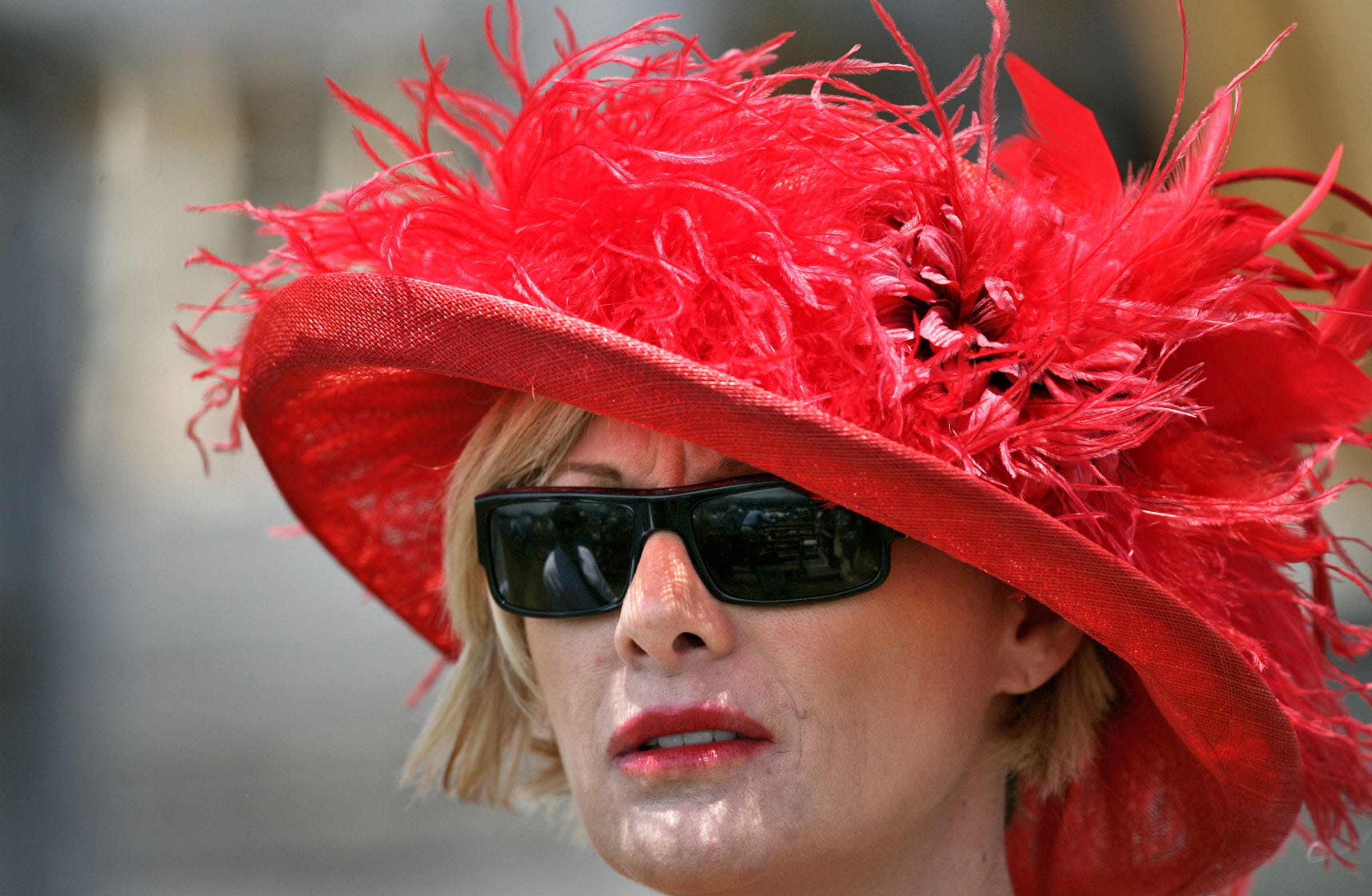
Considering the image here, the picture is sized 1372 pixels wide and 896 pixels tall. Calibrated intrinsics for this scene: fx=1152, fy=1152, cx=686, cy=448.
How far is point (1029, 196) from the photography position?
1.35 metres

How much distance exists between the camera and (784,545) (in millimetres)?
1309

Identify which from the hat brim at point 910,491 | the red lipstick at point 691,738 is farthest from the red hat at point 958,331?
the red lipstick at point 691,738

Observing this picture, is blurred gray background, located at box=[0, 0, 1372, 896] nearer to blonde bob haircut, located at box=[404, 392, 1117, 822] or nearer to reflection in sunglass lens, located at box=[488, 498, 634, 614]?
blonde bob haircut, located at box=[404, 392, 1117, 822]

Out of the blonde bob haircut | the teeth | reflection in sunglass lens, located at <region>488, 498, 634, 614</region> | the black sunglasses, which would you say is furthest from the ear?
reflection in sunglass lens, located at <region>488, 498, 634, 614</region>

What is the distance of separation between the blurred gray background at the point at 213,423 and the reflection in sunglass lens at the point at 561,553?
1.93 m

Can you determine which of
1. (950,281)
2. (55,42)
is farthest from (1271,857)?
(55,42)

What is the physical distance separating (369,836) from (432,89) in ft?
10.9

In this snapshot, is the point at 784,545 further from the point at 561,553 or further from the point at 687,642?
the point at 561,553

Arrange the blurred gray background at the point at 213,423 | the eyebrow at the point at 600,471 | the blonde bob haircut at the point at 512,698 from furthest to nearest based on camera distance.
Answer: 1. the blurred gray background at the point at 213,423
2. the blonde bob haircut at the point at 512,698
3. the eyebrow at the point at 600,471

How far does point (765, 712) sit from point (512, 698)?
0.78 meters

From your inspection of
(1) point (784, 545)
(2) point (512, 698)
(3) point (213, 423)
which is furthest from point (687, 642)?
(3) point (213, 423)

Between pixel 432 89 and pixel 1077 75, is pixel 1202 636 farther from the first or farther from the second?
pixel 1077 75

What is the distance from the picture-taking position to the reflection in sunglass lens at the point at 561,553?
1395 mm

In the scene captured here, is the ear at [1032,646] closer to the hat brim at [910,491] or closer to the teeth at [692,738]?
the hat brim at [910,491]
